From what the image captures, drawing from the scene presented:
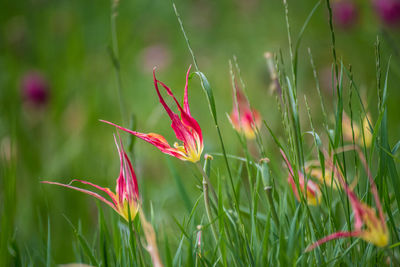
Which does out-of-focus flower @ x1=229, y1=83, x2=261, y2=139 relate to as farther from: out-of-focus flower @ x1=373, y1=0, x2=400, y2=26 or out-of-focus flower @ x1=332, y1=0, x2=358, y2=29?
out-of-focus flower @ x1=332, y1=0, x2=358, y2=29

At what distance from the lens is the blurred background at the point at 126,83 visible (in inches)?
45.9

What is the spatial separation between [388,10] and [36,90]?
132 cm

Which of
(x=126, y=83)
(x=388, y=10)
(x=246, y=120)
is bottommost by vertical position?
(x=126, y=83)

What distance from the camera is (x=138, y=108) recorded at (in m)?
2.33

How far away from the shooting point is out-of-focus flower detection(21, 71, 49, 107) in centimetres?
165

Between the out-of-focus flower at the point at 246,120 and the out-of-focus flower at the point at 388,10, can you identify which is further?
the out-of-focus flower at the point at 388,10

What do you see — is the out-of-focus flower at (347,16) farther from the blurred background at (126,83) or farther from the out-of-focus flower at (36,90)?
the out-of-focus flower at (36,90)

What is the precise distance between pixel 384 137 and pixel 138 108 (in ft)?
6.38

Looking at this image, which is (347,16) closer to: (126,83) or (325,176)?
(126,83)

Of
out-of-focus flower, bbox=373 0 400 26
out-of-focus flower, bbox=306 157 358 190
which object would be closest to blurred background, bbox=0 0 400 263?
out-of-focus flower, bbox=373 0 400 26

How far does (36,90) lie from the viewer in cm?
165

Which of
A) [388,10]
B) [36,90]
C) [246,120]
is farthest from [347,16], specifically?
[36,90]

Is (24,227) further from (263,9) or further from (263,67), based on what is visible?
(263,9)

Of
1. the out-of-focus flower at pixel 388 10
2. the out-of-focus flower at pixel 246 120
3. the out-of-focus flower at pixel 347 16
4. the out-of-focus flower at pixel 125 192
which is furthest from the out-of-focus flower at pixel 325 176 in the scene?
the out-of-focus flower at pixel 347 16
